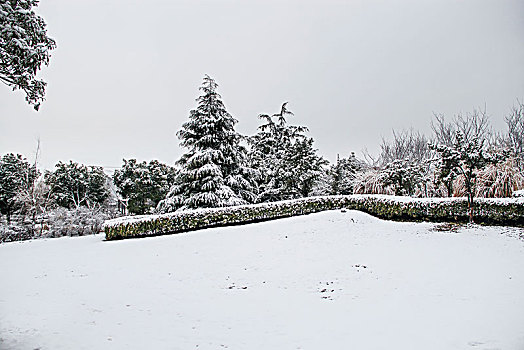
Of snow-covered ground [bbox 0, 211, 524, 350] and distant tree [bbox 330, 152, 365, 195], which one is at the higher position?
distant tree [bbox 330, 152, 365, 195]

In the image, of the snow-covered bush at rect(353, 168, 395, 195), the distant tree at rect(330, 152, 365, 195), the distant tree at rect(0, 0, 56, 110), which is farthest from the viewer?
the distant tree at rect(330, 152, 365, 195)

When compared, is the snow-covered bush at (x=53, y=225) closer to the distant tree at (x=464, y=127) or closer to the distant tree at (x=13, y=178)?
the distant tree at (x=13, y=178)

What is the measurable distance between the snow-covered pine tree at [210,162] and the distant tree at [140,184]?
875 centimetres

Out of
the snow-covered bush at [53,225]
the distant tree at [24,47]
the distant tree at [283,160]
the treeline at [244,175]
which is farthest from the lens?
the distant tree at [283,160]

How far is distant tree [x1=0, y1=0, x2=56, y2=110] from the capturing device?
3184 mm

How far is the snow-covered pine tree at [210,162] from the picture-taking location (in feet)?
40.9

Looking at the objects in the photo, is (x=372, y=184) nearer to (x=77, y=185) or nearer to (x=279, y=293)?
(x=279, y=293)

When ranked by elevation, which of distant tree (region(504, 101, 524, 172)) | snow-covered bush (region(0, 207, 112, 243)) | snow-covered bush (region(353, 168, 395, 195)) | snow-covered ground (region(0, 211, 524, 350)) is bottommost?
snow-covered ground (region(0, 211, 524, 350))

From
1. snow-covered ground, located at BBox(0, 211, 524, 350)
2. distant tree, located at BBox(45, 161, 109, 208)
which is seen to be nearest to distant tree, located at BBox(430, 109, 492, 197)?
snow-covered ground, located at BBox(0, 211, 524, 350)

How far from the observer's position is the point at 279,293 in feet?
16.4

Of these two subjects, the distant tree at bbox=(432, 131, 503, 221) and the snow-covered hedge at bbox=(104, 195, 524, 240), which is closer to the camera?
the distant tree at bbox=(432, 131, 503, 221)

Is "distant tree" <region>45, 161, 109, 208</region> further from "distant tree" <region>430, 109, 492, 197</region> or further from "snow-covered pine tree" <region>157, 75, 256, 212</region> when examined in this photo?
"distant tree" <region>430, 109, 492, 197</region>

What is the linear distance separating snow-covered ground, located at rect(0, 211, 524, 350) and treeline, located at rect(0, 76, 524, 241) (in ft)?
11.9

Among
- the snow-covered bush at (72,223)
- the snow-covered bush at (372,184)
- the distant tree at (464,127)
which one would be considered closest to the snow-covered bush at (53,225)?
the snow-covered bush at (72,223)
